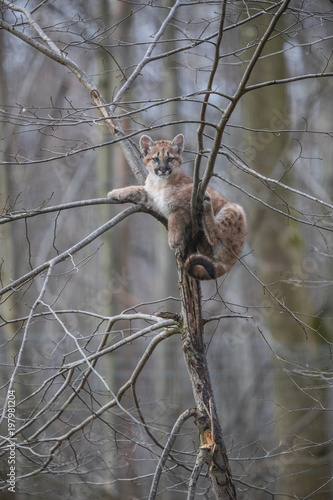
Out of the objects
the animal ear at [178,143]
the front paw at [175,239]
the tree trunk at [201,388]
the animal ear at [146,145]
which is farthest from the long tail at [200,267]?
the animal ear at [146,145]

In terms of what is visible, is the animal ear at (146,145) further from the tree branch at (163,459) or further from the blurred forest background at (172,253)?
the tree branch at (163,459)

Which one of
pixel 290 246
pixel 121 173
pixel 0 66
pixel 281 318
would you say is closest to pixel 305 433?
pixel 281 318

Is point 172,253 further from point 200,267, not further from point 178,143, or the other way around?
point 200,267

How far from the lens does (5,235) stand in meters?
10.9

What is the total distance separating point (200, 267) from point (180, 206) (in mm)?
1064

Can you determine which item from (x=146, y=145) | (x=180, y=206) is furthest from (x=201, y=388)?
(x=146, y=145)

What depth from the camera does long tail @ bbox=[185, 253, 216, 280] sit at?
4.70m

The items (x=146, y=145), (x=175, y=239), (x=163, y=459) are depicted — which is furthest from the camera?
(x=146, y=145)

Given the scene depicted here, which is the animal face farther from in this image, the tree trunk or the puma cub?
the tree trunk

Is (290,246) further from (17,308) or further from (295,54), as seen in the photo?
(17,308)

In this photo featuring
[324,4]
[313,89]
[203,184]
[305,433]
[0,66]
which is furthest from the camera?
[313,89]

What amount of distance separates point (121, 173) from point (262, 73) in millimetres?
3193

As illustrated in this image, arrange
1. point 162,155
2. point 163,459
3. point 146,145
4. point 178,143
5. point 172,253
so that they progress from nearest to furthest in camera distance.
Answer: point 163,459
point 162,155
point 178,143
point 146,145
point 172,253

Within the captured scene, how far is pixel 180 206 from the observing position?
579 cm
